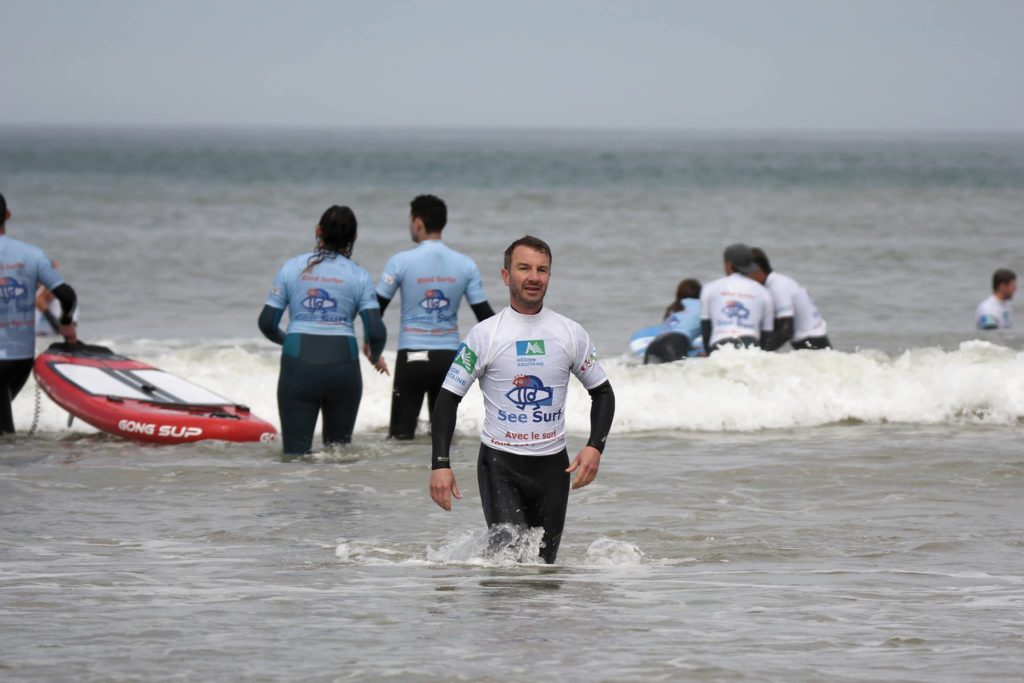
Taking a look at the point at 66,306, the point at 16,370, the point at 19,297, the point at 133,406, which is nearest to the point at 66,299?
the point at 66,306

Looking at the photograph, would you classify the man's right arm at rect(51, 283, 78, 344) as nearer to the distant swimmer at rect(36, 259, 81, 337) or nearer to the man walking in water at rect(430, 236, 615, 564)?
the distant swimmer at rect(36, 259, 81, 337)

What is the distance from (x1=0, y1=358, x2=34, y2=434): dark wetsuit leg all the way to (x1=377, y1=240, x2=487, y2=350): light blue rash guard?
270 centimetres

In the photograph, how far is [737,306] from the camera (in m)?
11.8

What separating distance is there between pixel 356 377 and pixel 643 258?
2186 centimetres

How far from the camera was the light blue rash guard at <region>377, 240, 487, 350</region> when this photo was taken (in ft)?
31.2

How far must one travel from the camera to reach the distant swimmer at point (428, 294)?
952 cm

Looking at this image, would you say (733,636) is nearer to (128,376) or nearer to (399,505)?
(399,505)

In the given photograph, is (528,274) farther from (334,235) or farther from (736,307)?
(736,307)

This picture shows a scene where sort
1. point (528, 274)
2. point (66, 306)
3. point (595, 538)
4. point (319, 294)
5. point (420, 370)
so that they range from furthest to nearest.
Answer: point (66, 306), point (420, 370), point (319, 294), point (595, 538), point (528, 274)

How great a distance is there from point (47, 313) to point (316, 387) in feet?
20.3

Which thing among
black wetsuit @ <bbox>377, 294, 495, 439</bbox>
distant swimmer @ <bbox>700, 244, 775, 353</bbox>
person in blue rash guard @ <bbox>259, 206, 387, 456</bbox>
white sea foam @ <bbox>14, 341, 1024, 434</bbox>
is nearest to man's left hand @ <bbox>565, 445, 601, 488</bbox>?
person in blue rash guard @ <bbox>259, 206, 387, 456</bbox>

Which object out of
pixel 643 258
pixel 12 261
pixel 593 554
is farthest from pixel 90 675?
pixel 643 258

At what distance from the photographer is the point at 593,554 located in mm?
7008

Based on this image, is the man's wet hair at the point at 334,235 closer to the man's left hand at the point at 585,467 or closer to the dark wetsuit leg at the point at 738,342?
the man's left hand at the point at 585,467
